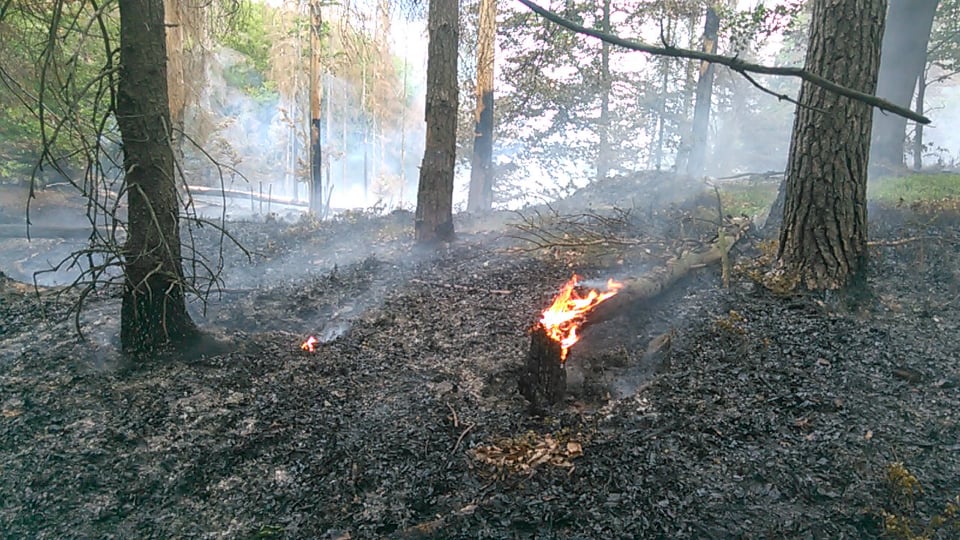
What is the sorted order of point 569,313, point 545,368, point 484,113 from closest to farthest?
point 545,368 < point 569,313 < point 484,113

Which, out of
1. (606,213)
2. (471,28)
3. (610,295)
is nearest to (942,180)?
(606,213)

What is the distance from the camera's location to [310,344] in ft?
15.4

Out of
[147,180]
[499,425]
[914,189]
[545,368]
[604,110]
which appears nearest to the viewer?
[499,425]

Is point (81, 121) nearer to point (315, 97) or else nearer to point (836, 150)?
point (836, 150)

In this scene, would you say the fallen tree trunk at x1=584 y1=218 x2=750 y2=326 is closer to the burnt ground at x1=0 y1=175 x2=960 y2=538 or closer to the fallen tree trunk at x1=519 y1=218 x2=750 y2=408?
the fallen tree trunk at x1=519 y1=218 x2=750 y2=408

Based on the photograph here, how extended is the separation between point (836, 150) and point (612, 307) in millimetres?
2596

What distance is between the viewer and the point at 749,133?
23.2m

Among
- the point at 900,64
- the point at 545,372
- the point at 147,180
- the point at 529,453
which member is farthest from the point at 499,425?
the point at 900,64

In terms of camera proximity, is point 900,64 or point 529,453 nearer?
point 529,453

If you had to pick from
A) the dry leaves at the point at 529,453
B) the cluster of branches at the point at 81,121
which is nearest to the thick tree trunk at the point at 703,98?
the dry leaves at the point at 529,453

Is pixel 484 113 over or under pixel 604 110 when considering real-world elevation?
under

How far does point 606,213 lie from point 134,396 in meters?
8.12

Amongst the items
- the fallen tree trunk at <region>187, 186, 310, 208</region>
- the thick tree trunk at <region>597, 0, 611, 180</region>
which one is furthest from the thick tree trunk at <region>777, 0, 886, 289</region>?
the fallen tree trunk at <region>187, 186, 310, 208</region>

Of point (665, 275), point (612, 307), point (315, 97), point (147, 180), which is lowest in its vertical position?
point (612, 307)
